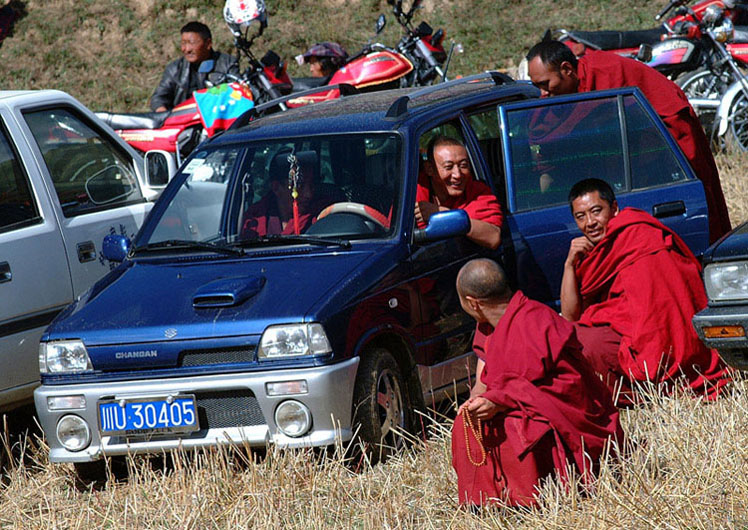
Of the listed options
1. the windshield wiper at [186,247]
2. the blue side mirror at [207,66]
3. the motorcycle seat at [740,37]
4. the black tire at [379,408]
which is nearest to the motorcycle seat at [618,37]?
the motorcycle seat at [740,37]

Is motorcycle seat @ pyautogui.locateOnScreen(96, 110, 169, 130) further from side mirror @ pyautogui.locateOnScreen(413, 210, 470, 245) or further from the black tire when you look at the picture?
the black tire

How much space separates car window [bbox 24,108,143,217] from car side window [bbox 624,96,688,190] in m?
2.84

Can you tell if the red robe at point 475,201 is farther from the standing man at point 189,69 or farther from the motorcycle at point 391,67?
the standing man at point 189,69

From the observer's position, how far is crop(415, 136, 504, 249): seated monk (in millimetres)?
5699

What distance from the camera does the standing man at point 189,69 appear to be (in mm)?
11102

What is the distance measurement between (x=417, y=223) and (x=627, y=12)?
1619cm

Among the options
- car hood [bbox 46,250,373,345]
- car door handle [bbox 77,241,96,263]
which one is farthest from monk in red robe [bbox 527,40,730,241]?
car door handle [bbox 77,241,96,263]

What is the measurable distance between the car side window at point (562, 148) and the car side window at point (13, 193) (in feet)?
8.23

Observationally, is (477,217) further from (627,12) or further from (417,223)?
(627,12)

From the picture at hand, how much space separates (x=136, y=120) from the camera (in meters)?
10.9

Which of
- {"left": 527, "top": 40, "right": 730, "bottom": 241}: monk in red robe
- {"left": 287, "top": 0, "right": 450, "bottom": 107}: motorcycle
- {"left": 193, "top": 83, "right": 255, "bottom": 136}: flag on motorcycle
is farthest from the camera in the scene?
{"left": 287, "top": 0, "right": 450, "bottom": 107}: motorcycle

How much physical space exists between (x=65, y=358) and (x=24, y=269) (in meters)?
0.93

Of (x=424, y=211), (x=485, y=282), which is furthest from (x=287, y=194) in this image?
(x=485, y=282)

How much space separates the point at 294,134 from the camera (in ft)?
19.0
